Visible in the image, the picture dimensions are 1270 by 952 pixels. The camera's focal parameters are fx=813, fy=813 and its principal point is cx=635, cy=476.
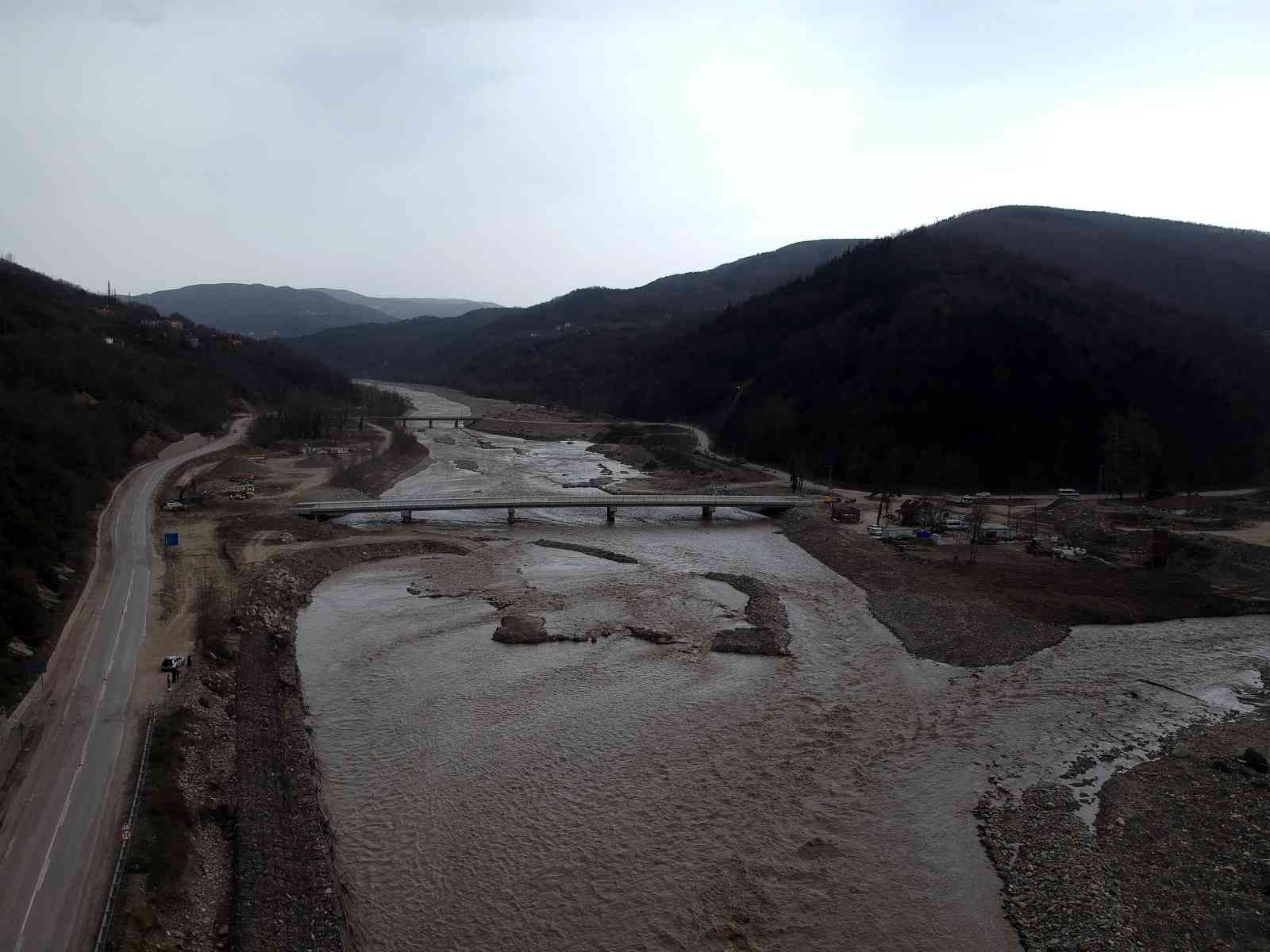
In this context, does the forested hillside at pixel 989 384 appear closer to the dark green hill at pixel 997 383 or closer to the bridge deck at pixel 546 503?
the dark green hill at pixel 997 383

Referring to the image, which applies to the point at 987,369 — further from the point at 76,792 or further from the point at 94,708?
the point at 76,792

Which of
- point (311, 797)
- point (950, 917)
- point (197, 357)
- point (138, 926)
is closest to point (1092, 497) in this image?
point (950, 917)

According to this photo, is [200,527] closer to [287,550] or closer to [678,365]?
[287,550]

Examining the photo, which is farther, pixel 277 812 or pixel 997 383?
pixel 997 383

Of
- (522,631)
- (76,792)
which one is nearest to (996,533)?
(522,631)

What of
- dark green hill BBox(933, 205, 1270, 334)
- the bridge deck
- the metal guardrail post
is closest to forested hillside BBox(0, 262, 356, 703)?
the metal guardrail post

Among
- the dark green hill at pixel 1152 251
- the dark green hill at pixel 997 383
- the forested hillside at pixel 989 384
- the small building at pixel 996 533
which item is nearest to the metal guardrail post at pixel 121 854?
the small building at pixel 996 533
